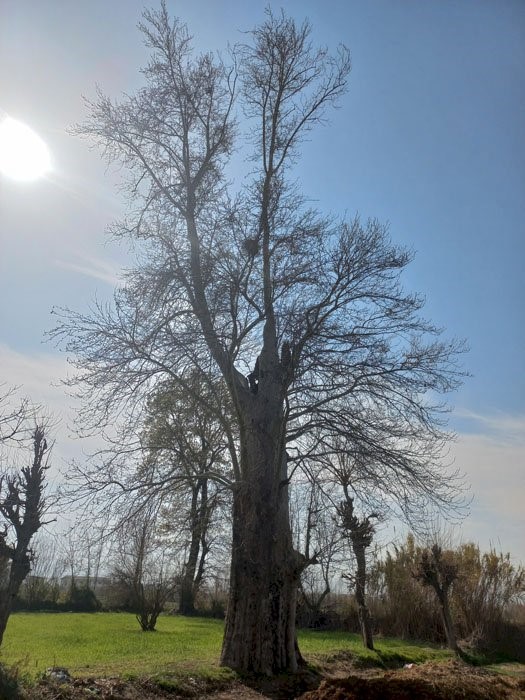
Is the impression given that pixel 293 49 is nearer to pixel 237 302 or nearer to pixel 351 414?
pixel 237 302

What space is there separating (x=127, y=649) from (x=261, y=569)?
5778 mm

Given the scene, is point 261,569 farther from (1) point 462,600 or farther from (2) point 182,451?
(1) point 462,600

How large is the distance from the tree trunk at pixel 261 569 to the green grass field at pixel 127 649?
2.34ft

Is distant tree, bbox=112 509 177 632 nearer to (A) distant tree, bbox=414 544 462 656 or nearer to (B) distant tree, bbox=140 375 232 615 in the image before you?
(B) distant tree, bbox=140 375 232 615

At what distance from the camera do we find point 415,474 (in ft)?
37.9

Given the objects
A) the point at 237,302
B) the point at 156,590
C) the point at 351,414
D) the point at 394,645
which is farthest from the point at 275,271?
the point at 156,590

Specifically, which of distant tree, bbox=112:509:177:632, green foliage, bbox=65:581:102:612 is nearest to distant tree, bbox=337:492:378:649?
distant tree, bbox=112:509:177:632

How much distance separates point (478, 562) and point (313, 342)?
16241 mm

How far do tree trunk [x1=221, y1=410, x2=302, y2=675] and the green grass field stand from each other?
71 centimetres

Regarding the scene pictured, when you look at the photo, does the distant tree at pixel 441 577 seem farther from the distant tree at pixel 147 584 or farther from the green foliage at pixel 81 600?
the green foliage at pixel 81 600

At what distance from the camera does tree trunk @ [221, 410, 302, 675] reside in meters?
10.6

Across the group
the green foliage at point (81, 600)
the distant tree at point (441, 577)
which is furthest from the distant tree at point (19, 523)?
the green foliage at point (81, 600)


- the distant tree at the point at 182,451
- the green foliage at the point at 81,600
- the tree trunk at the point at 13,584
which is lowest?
the green foliage at the point at 81,600

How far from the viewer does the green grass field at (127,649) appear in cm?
1020
